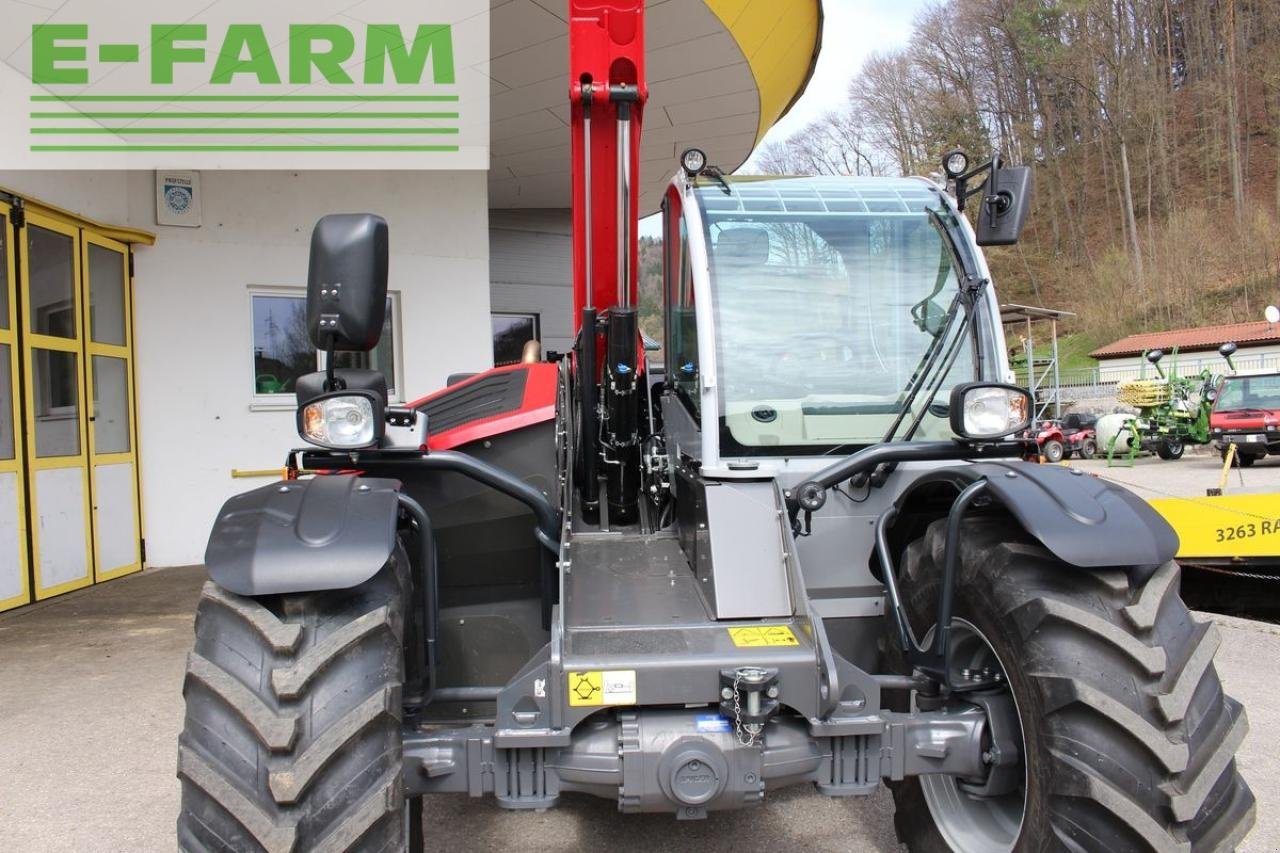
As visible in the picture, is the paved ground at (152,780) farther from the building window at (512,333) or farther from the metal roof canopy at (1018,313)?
the building window at (512,333)

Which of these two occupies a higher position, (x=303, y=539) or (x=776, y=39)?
(x=776, y=39)

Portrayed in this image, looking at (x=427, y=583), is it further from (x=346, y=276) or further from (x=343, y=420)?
(x=346, y=276)

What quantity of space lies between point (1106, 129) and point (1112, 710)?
5308cm

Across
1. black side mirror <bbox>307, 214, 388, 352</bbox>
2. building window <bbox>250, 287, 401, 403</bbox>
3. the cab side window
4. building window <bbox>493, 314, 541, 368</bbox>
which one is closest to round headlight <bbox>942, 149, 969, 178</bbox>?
the cab side window

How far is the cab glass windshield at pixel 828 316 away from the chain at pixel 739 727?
41.8 inches

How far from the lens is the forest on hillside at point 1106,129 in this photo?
138 feet

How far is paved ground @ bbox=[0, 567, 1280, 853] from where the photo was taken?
3512 millimetres

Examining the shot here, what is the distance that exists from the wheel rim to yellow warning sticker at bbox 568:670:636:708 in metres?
1.02

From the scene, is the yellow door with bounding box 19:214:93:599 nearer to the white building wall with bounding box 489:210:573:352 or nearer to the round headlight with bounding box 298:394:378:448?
the round headlight with bounding box 298:394:378:448

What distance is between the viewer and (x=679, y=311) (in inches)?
149

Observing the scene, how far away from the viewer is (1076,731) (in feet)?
7.36

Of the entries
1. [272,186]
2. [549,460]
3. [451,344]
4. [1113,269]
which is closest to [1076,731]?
[549,460]

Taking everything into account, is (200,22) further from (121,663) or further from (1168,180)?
(1168,180)

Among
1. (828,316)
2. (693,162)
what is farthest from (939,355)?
(693,162)
